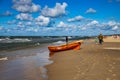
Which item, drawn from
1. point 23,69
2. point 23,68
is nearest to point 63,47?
point 23,68

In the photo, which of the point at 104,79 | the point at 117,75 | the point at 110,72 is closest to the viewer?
the point at 104,79

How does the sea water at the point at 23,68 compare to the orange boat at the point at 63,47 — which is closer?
the sea water at the point at 23,68

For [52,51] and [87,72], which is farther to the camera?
[52,51]

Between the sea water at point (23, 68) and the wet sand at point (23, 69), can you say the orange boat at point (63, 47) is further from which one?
the wet sand at point (23, 69)

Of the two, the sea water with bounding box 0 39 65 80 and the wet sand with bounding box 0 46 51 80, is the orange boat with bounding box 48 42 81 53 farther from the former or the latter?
the wet sand with bounding box 0 46 51 80

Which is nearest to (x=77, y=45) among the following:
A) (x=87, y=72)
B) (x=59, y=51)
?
(x=59, y=51)

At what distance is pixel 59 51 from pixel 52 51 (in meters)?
0.87

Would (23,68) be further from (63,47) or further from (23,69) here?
(63,47)

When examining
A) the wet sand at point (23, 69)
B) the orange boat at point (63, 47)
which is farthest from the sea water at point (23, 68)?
the orange boat at point (63, 47)

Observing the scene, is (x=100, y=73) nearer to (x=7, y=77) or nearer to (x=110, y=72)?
(x=110, y=72)

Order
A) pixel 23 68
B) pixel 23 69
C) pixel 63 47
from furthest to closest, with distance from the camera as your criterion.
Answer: pixel 63 47 < pixel 23 68 < pixel 23 69

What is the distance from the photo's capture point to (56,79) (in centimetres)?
943

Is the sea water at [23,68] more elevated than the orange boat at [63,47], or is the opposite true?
the orange boat at [63,47]

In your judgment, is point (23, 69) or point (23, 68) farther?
point (23, 68)
